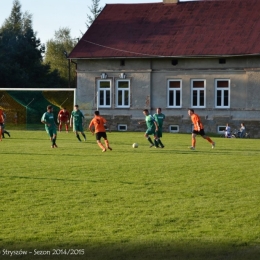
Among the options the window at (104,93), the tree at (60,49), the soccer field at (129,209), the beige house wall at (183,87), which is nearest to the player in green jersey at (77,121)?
the soccer field at (129,209)

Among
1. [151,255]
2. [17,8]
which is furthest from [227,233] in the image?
[17,8]

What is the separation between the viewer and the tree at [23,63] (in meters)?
74.8

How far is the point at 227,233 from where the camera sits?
12.5 m

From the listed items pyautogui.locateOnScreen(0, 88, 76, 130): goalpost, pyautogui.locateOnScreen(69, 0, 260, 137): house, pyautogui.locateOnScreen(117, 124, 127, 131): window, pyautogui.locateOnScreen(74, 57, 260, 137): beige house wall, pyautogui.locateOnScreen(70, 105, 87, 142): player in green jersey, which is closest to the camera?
pyautogui.locateOnScreen(70, 105, 87, 142): player in green jersey

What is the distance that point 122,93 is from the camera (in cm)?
5406

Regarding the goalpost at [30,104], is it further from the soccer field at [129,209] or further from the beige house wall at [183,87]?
the soccer field at [129,209]

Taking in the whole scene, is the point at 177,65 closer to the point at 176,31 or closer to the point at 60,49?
the point at 176,31

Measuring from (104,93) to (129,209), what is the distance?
131 feet

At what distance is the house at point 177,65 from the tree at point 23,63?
808 inches

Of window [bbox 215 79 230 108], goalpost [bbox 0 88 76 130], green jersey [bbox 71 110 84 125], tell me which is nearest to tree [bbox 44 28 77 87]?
goalpost [bbox 0 88 76 130]

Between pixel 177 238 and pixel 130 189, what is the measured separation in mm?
5493

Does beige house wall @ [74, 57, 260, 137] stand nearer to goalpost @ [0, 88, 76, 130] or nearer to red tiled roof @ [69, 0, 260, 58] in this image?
red tiled roof @ [69, 0, 260, 58]

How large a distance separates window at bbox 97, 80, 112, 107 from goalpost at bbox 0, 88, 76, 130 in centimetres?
206

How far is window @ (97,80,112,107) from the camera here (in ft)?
179
